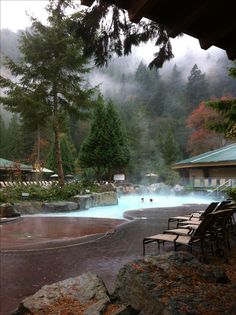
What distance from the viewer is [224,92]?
54.1 metres

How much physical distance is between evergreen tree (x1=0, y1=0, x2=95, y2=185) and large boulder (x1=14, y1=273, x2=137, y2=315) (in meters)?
15.5

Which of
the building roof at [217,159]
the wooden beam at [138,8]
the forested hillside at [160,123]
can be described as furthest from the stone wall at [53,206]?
the forested hillside at [160,123]

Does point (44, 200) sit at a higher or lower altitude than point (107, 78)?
lower

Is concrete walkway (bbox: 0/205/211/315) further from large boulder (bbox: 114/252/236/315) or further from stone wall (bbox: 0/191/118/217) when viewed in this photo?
stone wall (bbox: 0/191/118/217)

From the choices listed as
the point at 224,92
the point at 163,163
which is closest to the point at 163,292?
the point at 163,163

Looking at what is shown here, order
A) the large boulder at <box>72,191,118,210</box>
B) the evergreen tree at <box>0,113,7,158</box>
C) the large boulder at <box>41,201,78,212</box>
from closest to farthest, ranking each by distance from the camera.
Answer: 1. the large boulder at <box>41,201,78,212</box>
2. the large boulder at <box>72,191,118,210</box>
3. the evergreen tree at <box>0,113,7,158</box>

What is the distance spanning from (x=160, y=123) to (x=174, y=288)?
5432cm

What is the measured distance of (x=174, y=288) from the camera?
2941mm

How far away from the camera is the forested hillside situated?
40069 mm

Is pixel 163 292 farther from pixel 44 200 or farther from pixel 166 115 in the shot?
pixel 166 115

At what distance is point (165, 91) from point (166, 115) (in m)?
9.33

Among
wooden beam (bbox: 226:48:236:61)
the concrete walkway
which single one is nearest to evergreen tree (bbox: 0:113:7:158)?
the concrete walkway

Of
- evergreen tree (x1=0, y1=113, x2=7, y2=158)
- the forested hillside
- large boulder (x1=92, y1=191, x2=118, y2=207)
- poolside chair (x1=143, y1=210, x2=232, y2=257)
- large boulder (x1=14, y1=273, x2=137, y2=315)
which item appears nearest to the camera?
large boulder (x1=14, y1=273, x2=137, y2=315)

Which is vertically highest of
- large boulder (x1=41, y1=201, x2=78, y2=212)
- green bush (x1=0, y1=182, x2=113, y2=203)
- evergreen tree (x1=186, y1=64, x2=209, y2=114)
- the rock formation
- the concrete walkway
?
evergreen tree (x1=186, y1=64, x2=209, y2=114)
